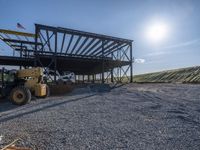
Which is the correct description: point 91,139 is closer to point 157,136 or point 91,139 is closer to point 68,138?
point 68,138

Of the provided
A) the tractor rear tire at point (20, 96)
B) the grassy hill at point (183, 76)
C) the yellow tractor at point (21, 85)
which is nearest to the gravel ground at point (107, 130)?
the tractor rear tire at point (20, 96)

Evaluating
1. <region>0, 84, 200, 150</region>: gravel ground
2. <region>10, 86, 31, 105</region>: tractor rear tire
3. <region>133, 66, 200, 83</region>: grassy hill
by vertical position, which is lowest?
<region>0, 84, 200, 150</region>: gravel ground

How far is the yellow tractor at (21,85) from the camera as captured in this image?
39.6ft

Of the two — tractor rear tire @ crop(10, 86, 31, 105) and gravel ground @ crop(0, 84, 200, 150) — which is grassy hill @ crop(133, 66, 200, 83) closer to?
gravel ground @ crop(0, 84, 200, 150)

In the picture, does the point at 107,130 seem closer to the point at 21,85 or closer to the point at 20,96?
the point at 20,96

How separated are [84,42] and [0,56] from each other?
10371 mm

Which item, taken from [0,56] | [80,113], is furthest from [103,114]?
[0,56]

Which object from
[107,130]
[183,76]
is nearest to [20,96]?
[107,130]

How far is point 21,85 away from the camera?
13.5 metres

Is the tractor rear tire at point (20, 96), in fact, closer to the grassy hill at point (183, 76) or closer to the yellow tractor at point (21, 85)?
the yellow tractor at point (21, 85)

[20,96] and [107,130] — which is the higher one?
[20,96]

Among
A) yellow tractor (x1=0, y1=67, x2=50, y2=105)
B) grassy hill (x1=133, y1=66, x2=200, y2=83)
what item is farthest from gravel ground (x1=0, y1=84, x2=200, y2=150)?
grassy hill (x1=133, y1=66, x2=200, y2=83)

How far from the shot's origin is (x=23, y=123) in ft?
23.8

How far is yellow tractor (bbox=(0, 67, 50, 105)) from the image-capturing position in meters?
12.1
